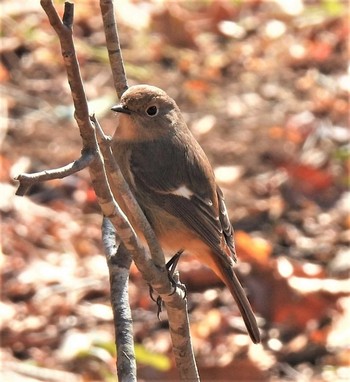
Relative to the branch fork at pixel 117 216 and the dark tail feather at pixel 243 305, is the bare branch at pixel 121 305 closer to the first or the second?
the branch fork at pixel 117 216

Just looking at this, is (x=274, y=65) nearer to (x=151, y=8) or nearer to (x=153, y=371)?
(x=151, y=8)

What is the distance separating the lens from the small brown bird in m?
3.19

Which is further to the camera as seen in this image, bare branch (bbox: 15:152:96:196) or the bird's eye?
the bird's eye

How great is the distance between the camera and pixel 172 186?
3291mm

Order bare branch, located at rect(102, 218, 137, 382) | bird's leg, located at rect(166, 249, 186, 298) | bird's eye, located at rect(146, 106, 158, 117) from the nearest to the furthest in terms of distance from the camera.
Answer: bare branch, located at rect(102, 218, 137, 382) → bird's leg, located at rect(166, 249, 186, 298) → bird's eye, located at rect(146, 106, 158, 117)

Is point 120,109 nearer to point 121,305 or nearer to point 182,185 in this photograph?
point 182,185

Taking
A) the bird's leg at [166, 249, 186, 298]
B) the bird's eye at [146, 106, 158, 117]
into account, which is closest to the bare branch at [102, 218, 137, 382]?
the bird's leg at [166, 249, 186, 298]

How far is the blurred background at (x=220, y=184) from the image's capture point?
4.35 m

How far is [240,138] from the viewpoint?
6.16 metres

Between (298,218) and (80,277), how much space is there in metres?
1.40

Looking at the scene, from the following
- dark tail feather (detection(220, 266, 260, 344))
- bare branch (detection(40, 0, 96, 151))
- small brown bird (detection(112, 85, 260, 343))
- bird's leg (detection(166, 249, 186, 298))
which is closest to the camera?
bare branch (detection(40, 0, 96, 151))

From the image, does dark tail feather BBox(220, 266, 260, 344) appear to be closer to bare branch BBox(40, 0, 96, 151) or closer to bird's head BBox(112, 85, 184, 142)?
bird's head BBox(112, 85, 184, 142)

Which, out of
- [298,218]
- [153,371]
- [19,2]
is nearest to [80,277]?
[153,371]

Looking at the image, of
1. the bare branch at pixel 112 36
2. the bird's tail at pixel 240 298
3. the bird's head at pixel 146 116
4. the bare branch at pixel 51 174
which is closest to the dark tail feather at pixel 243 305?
the bird's tail at pixel 240 298
